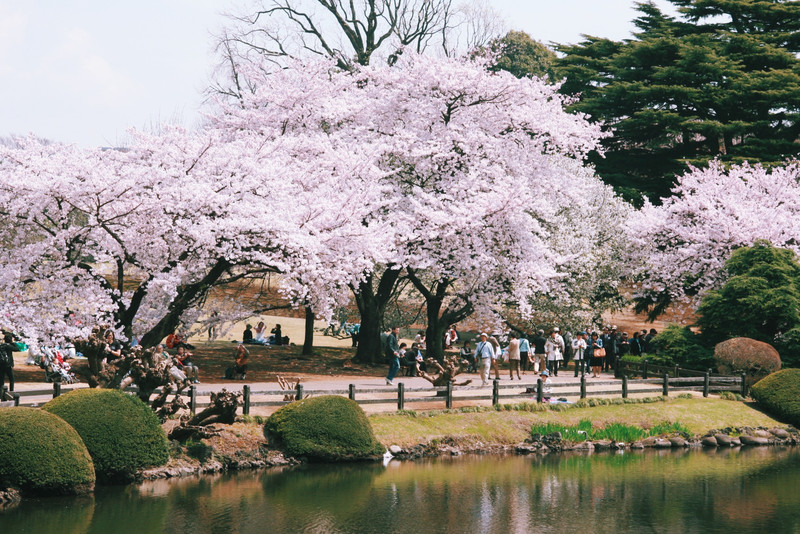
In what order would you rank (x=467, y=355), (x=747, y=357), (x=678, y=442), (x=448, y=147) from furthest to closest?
(x=467, y=355), (x=448, y=147), (x=747, y=357), (x=678, y=442)

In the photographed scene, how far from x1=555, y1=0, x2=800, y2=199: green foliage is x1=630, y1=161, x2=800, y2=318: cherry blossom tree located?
5.89 metres

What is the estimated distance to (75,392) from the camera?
69.1 ft

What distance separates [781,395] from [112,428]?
23288 mm

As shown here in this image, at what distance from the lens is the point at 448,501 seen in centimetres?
1958

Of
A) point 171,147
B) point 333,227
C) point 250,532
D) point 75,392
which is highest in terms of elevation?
point 171,147

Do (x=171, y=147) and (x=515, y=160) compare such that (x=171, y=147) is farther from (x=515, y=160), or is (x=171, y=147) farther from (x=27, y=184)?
(x=515, y=160)

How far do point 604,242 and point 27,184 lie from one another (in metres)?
29.8

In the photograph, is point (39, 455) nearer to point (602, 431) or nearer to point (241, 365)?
point (241, 365)

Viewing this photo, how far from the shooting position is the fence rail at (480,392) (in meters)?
24.8

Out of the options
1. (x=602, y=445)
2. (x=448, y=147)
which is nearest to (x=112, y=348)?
(x=602, y=445)

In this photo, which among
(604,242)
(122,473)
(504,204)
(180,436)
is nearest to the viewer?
(122,473)

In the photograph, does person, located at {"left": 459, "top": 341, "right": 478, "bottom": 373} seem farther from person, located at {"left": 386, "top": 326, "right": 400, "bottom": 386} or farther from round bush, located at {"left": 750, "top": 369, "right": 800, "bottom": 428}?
round bush, located at {"left": 750, "top": 369, "right": 800, "bottom": 428}

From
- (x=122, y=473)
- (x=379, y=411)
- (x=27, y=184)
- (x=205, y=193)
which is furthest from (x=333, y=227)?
(x=122, y=473)

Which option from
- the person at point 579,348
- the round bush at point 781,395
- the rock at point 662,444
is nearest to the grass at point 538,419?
the round bush at point 781,395
